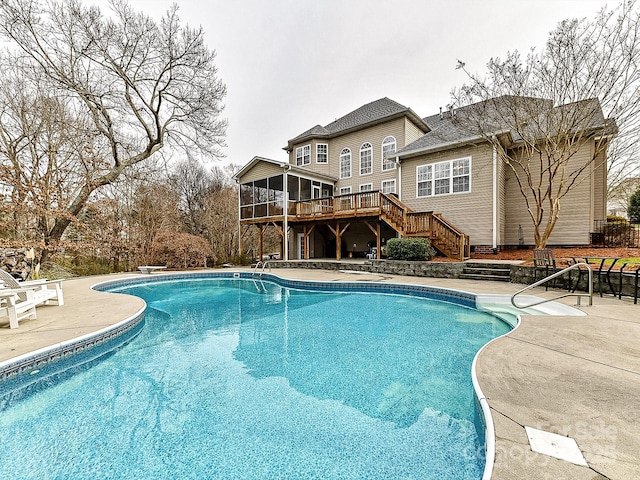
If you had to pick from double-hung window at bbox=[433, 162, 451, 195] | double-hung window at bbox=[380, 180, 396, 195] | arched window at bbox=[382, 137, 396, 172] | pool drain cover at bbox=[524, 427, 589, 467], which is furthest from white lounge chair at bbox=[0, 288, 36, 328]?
arched window at bbox=[382, 137, 396, 172]

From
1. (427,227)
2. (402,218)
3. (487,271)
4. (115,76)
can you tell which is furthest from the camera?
(115,76)

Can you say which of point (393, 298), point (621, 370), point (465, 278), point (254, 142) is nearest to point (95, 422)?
point (621, 370)

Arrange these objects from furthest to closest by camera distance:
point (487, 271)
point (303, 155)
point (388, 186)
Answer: point (303, 155), point (388, 186), point (487, 271)

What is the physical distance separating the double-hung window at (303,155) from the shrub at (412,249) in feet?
29.8

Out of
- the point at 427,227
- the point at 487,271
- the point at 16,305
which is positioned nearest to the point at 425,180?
the point at 427,227

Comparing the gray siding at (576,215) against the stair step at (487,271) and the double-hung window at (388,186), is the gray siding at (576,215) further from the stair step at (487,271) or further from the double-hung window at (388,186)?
the double-hung window at (388,186)

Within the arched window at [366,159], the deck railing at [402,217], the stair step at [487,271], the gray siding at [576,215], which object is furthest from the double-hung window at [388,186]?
the stair step at [487,271]

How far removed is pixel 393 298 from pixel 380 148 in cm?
1004

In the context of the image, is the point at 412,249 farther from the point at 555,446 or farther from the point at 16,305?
the point at 16,305

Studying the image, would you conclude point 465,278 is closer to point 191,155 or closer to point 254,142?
point 191,155

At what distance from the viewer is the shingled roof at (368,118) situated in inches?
595

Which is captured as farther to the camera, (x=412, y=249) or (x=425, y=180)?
(x=425, y=180)

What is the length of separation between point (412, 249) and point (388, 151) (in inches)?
263

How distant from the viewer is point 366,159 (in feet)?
53.1
